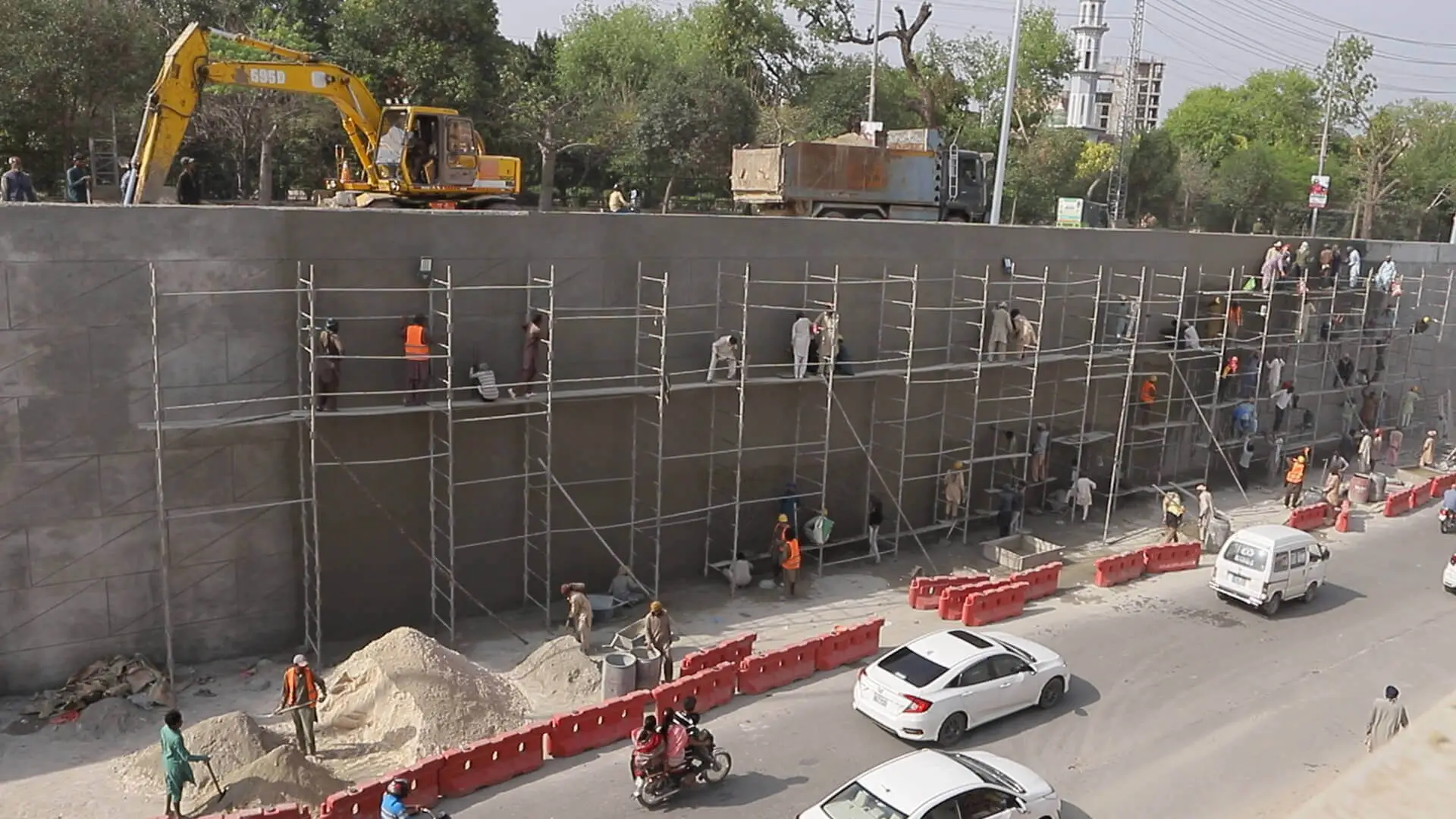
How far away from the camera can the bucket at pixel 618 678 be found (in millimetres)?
13844

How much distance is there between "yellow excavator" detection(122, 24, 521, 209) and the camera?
589 inches

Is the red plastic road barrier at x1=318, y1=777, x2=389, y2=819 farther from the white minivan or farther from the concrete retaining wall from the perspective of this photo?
the white minivan

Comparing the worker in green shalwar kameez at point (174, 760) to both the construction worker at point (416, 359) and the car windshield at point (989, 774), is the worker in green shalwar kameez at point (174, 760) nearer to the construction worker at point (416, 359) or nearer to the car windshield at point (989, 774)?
the construction worker at point (416, 359)

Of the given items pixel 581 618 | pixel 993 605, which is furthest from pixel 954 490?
pixel 581 618

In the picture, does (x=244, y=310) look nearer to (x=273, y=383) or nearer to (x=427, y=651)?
(x=273, y=383)

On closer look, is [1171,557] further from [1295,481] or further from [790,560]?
[790,560]

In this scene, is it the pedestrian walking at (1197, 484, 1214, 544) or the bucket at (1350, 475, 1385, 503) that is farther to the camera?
the bucket at (1350, 475, 1385, 503)

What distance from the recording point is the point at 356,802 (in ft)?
34.3

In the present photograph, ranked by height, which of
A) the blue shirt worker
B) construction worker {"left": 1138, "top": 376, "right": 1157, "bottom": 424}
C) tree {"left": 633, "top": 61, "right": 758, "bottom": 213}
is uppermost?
tree {"left": 633, "top": 61, "right": 758, "bottom": 213}

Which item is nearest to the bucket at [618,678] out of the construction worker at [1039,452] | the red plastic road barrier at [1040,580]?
the red plastic road barrier at [1040,580]

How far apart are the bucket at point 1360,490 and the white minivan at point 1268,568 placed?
9.07 meters

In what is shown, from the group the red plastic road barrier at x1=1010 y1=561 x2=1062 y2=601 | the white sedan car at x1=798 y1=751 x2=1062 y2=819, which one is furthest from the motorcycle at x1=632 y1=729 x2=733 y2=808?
the red plastic road barrier at x1=1010 y1=561 x2=1062 y2=601

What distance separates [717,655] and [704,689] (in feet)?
3.46

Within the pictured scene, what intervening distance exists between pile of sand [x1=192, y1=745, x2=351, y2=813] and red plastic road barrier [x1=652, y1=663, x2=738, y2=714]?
3.99m
